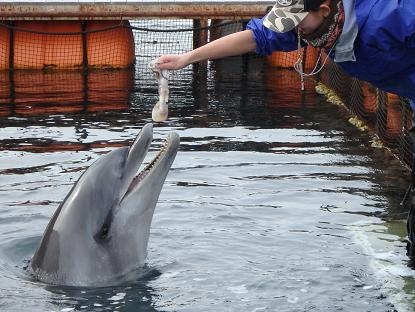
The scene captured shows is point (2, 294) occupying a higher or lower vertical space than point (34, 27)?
lower

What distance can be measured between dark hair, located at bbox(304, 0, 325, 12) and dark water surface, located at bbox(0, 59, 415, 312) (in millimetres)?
1875

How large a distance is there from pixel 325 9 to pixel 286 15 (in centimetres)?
23

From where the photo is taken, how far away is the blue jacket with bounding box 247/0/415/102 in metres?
5.06

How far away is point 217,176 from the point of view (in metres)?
9.20

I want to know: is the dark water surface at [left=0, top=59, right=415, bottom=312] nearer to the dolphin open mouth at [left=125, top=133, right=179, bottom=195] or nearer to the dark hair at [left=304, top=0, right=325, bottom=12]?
the dolphin open mouth at [left=125, top=133, right=179, bottom=195]

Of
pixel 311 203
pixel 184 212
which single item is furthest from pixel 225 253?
pixel 311 203

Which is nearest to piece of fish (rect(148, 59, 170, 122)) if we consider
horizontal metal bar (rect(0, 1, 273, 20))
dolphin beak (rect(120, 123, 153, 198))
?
dolphin beak (rect(120, 123, 153, 198))

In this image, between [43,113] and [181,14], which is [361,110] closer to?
[43,113]

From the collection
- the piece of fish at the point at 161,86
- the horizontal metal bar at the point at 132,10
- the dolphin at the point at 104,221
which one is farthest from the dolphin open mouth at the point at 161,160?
the horizontal metal bar at the point at 132,10

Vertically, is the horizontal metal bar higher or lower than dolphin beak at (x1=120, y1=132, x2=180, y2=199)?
higher

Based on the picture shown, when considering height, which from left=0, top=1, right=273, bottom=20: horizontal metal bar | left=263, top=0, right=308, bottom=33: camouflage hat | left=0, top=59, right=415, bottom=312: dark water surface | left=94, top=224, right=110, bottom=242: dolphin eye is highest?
left=263, top=0, right=308, bottom=33: camouflage hat

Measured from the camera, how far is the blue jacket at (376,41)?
5062mm

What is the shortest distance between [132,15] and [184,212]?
32.4ft

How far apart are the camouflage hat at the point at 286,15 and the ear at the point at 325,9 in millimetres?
95
